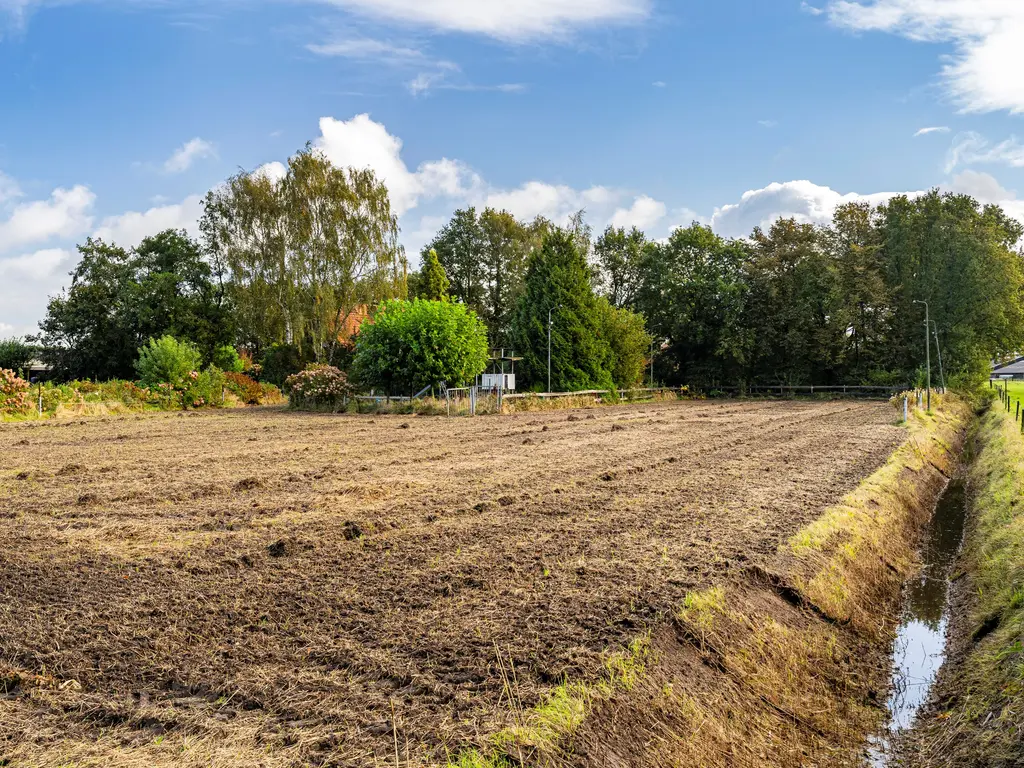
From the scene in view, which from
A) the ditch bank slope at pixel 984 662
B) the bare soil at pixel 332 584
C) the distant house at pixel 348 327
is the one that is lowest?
the ditch bank slope at pixel 984 662

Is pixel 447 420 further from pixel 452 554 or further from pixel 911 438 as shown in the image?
pixel 452 554

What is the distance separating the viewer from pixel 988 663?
633 cm

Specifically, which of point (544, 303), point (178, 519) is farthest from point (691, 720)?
point (544, 303)

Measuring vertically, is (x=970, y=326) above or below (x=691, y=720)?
above

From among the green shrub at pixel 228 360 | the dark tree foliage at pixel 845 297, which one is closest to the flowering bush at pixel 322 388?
the green shrub at pixel 228 360

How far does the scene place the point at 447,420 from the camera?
26.9 meters

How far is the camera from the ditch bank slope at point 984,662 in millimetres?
5094

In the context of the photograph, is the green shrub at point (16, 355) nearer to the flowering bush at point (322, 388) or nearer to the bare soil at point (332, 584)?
the flowering bush at point (322, 388)

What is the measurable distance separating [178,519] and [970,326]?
51987mm

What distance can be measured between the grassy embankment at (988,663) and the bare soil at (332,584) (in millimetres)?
2023

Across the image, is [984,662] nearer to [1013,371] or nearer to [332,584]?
[332,584]

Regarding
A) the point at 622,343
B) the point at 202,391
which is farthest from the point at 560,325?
the point at 202,391

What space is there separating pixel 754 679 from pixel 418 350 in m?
25.8

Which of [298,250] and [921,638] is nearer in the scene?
[921,638]
